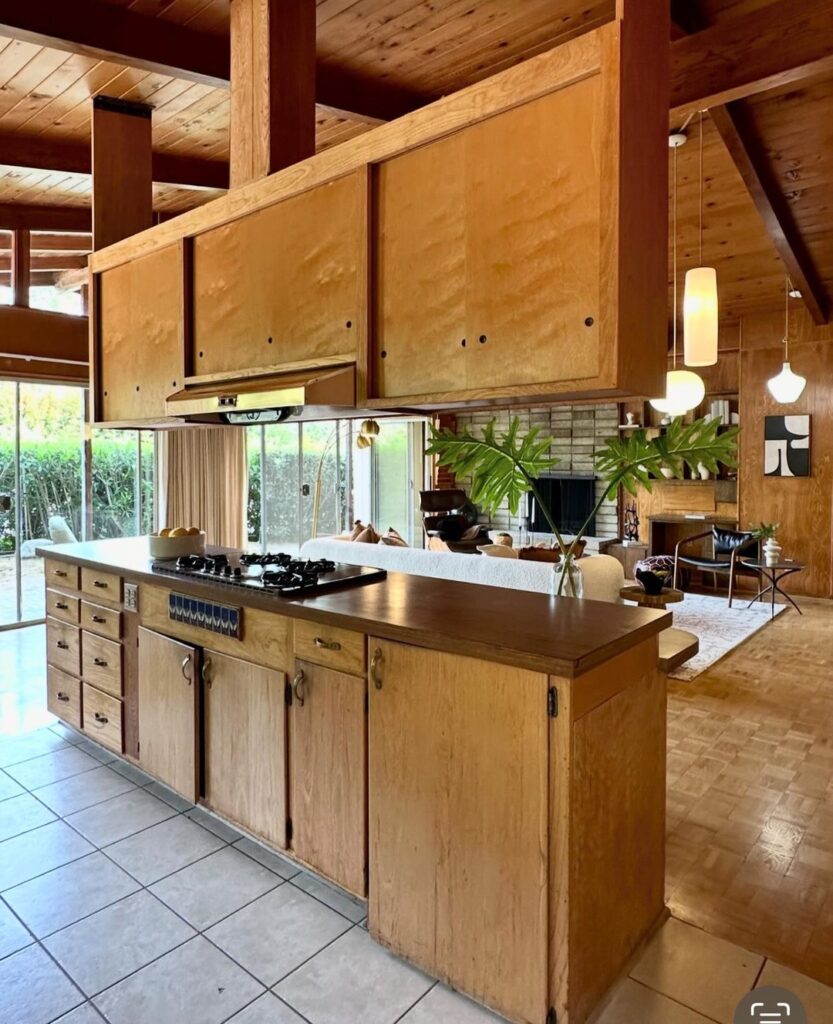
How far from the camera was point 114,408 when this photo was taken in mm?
3455

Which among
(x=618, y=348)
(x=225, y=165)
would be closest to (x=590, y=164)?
(x=618, y=348)

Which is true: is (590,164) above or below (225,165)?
below

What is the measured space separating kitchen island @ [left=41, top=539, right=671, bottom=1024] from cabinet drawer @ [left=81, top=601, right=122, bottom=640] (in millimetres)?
530

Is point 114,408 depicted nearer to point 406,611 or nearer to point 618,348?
point 406,611

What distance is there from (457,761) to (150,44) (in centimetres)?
287

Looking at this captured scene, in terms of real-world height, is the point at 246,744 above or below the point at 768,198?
below

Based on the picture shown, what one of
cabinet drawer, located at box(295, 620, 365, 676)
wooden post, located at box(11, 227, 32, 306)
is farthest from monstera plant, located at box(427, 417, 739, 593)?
wooden post, located at box(11, 227, 32, 306)

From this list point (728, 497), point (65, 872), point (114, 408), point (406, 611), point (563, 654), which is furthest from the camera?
point (728, 497)

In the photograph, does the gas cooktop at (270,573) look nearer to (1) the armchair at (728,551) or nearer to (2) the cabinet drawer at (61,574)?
(2) the cabinet drawer at (61,574)

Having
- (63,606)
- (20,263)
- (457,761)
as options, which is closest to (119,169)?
(20,263)

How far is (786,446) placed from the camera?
684 cm

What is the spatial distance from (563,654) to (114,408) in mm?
2868

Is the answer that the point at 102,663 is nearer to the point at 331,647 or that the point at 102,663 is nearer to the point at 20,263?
the point at 331,647

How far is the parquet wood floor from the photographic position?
1.99m
